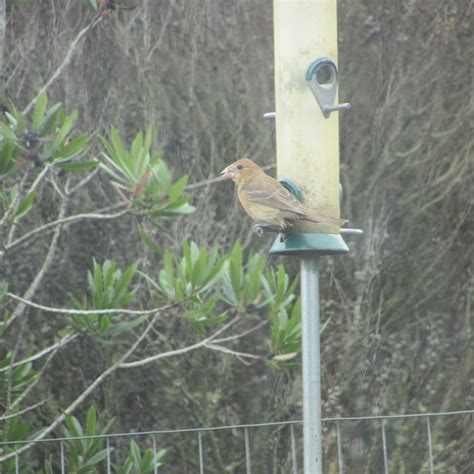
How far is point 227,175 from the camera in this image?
4332 millimetres

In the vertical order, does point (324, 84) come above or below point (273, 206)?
above

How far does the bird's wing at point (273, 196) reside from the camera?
3.76 m

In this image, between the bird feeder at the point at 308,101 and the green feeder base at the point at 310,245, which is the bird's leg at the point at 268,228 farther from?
the bird feeder at the point at 308,101

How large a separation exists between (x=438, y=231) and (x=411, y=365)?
0.85 metres

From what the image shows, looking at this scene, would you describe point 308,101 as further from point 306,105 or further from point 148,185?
point 148,185

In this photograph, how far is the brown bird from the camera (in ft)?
12.3

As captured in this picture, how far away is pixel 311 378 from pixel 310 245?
16.1 inches

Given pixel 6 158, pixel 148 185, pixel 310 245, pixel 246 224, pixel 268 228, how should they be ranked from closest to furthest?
pixel 310 245, pixel 268 228, pixel 6 158, pixel 148 185, pixel 246 224

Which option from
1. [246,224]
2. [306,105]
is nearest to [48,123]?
[306,105]

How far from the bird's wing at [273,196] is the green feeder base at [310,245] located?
0.27 feet

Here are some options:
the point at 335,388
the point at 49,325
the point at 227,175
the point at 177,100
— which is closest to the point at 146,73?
the point at 177,100

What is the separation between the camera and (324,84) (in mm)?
4008

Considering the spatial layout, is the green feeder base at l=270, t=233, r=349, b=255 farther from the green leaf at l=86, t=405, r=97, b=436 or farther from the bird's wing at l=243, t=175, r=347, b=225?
the green leaf at l=86, t=405, r=97, b=436

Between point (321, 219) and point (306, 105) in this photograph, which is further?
point (306, 105)
